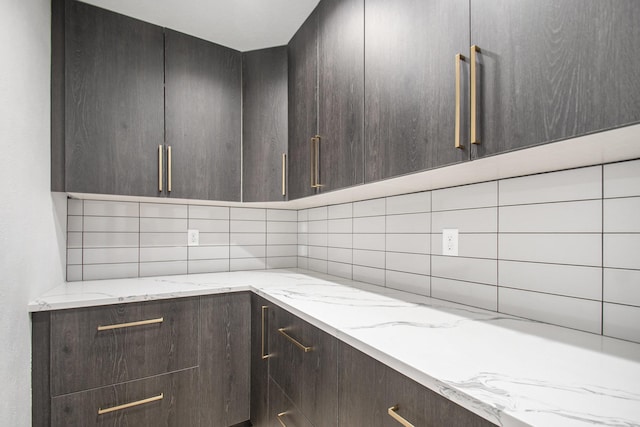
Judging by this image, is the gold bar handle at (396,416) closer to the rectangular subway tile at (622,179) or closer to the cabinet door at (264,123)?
the rectangular subway tile at (622,179)

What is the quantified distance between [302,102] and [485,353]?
4.52 ft

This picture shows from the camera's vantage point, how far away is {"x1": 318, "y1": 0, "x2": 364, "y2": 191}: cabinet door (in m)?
1.16

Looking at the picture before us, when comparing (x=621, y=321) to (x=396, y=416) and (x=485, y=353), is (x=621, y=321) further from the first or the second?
(x=396, y=416)

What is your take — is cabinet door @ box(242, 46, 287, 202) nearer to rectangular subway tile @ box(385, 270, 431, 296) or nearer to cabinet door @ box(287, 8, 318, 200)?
cabinet door @ box(287, 8, 318, 200)

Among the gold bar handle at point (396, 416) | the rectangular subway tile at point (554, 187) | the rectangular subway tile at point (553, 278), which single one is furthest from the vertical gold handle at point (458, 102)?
the gold bar handle at point (396, 416)

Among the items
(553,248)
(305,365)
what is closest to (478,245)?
(553,248)

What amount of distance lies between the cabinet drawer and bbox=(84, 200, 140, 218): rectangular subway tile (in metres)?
0.69

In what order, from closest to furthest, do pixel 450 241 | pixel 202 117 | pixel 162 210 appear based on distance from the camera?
pixel 450 241, pixel 202 117, pixel 162 210

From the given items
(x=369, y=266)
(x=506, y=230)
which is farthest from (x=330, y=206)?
(x=506, y=230)

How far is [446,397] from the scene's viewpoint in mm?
570

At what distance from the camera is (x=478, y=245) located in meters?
1.12

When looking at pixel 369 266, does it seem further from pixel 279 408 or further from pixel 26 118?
pixel 26 118

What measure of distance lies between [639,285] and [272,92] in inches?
69.9

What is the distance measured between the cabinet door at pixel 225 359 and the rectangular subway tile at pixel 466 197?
1107mm
